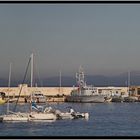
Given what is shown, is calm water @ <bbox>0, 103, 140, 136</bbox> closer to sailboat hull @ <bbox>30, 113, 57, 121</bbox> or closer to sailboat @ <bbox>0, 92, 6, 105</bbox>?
sailboat hull @ <bbox>30, 113, 57, 121</bbox>

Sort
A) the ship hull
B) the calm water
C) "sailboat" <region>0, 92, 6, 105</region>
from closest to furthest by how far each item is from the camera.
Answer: the calm water, "sailboat" <region>0, 92, 6, 105</region>, the ship hull

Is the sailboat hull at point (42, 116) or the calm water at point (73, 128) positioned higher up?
the sailboat hull at point (42, 116)

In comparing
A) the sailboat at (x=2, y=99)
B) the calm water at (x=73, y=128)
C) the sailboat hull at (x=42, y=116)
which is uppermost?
the sailboat at (x=2, y=99)

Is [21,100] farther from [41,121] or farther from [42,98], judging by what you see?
[41,121]

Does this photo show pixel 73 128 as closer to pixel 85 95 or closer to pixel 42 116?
Answer: pixel 42 116

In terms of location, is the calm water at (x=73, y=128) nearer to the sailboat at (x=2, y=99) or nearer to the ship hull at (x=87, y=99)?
→ the sailboat at (x=2, y=99)

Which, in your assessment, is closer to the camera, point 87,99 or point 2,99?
point 2,99

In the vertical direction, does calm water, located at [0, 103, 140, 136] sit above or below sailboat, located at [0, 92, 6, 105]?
below

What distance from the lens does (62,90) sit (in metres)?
23.2

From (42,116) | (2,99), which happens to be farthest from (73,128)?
(2,99)

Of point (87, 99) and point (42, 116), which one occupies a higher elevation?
point (87, 99)

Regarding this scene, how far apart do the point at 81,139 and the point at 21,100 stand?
16892 mm

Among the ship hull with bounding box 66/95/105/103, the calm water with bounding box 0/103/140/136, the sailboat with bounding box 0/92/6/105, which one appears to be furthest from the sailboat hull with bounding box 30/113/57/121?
the ship hull with bounding box 66/95/105/103

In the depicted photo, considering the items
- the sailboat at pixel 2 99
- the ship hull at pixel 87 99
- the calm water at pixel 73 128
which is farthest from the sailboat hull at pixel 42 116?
→ the ship hull at pixel 87 99
